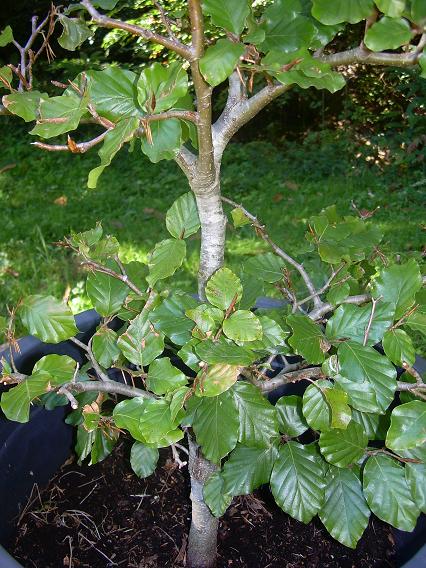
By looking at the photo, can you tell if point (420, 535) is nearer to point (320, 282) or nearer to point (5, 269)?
point (320, 282)

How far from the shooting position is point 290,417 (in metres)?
1.10

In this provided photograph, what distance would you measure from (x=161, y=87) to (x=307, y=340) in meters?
0.43

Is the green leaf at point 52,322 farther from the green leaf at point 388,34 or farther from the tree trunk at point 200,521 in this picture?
the green leaf at point 388,34

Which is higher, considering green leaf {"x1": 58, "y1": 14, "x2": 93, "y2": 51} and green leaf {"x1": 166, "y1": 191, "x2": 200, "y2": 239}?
green leaf {"x1": 58, "y1": 14, "x2": 93, "y2": 51}

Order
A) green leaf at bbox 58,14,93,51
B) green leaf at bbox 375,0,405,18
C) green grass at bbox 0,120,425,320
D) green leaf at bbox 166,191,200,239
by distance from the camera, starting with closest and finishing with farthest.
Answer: green leaf at bbox 375,0,405,18
green leaf at bbox 58,14,93,51
green leaf at bbox 166,191,200,239
green grass at bbox 0,120,425,320

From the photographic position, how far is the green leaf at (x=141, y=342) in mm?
993

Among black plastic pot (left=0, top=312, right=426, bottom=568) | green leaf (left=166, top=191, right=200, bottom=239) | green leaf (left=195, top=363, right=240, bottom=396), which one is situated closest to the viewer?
green leaf (left=195, top=363, right=240, bottom=396)

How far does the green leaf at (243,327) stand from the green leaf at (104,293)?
A: 287 mm

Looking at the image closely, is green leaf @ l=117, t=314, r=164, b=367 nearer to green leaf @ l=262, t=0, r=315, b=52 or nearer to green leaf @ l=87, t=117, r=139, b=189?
green leaf @ l=87, t=117, r=139, b=189

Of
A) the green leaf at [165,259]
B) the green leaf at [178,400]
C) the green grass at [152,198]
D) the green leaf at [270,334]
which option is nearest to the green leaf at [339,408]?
the green leaf at [270,334]

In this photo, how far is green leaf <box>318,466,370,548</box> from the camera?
3.38 feet

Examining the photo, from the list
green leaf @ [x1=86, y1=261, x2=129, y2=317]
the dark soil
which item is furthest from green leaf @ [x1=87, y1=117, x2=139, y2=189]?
the dark soil

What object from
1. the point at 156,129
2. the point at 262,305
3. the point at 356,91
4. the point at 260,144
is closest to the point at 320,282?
the point at 262,305

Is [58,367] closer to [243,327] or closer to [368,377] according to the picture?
[243,327]
